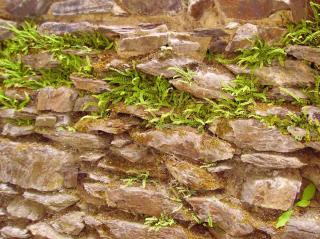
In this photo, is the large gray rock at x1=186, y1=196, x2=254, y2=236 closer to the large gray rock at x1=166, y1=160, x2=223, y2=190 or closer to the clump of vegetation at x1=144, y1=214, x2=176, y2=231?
the large gray rock at x1=166, y1=160, x2=223, y2=190

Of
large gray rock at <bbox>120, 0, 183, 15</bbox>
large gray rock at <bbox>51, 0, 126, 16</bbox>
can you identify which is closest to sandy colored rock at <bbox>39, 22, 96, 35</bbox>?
large gray rock at <bbox>51, 0, 126, 16</bbox>

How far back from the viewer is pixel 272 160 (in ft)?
11.5

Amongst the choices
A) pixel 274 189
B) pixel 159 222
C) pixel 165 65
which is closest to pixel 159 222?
pixel 159 222

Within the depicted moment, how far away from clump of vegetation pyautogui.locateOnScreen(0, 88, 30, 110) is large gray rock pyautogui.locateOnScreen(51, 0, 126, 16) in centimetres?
115

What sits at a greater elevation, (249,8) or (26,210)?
(249,8)

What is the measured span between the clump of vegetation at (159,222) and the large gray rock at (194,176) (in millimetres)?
415

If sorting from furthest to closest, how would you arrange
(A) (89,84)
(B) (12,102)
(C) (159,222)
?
(B) (12,102) → (A) (89,84) → (C) (159,222)

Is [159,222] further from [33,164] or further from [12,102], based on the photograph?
[12,102]

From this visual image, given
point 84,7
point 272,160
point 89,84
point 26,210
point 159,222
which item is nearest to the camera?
point 272,160

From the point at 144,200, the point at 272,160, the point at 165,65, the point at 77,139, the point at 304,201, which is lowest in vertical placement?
the point at 144,200

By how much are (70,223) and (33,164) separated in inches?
32.8

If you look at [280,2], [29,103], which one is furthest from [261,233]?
[29,103]

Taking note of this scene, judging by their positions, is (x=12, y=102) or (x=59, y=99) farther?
(x=12, y=102)

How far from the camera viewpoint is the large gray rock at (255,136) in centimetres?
350
